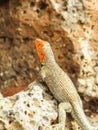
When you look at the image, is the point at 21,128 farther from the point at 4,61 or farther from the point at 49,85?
the point at 4,61

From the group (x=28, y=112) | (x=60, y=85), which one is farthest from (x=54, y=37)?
(x=28, y=112)

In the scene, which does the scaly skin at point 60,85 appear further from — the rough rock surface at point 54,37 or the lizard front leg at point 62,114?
the rough rock surface at point 54,37

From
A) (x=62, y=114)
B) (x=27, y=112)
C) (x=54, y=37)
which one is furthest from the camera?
(x=54, y=37)

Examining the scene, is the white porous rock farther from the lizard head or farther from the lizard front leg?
the lizard head

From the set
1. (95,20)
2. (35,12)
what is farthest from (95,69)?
(35,12)

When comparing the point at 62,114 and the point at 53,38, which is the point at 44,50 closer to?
the point at 62,114

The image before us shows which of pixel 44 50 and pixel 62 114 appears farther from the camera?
pixel 44 50

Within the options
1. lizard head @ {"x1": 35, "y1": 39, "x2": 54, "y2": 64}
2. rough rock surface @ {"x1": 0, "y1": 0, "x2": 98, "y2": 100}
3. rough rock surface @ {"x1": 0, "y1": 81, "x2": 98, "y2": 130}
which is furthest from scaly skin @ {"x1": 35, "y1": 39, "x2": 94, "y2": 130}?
rough rock surface @ {"x1": 0, "y1": 0, "x2": 98, "y2": 100}
